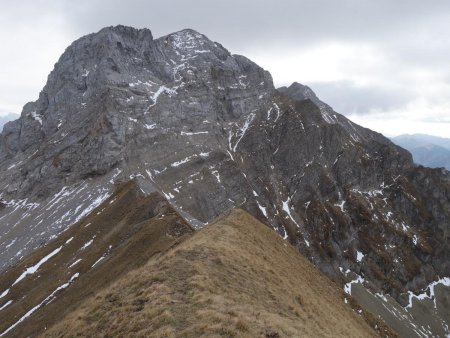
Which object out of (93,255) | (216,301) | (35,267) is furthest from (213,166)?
(216,301)

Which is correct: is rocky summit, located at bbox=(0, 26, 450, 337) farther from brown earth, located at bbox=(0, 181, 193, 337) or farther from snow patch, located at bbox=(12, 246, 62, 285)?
brown earth, located at bbox=(0, 181, 193, 337)

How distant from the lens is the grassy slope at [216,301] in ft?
60.8

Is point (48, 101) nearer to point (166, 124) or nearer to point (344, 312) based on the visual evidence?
point (166, 124)

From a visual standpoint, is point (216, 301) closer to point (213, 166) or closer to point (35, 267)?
point (35, 267)

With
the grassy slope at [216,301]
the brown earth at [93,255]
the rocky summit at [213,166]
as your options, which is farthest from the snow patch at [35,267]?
the grassy slope at [216,301]

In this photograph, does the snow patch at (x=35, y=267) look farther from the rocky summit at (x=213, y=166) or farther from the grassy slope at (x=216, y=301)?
the grassy slope at (x=216, y=301)

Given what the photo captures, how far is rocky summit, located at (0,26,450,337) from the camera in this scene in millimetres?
123269

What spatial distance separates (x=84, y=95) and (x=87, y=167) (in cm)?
4634

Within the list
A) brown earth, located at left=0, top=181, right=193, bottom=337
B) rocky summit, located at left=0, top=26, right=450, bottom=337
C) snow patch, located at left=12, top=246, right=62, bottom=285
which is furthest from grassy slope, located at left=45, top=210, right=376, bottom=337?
rocky summit, located at left=0, top=26, right=450, bottom=337

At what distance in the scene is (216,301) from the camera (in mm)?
21156

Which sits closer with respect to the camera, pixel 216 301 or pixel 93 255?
pixel 216 301

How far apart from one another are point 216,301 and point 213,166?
4563 inches

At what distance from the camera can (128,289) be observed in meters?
24.2

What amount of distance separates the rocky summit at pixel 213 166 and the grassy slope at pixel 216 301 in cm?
7455
